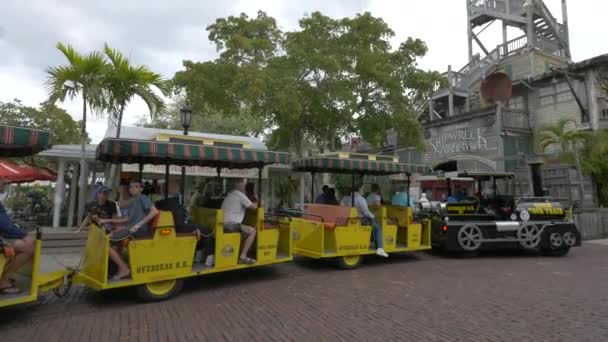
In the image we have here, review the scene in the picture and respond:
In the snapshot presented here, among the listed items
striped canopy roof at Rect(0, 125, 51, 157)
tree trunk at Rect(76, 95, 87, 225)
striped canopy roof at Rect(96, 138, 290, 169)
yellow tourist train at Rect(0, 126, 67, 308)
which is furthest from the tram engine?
tree trunk at Rect(76, 95, 87, 225)

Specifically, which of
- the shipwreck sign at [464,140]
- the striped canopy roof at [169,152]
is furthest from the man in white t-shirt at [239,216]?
the shipwreck sign at [464,140]

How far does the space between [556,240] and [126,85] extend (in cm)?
1142

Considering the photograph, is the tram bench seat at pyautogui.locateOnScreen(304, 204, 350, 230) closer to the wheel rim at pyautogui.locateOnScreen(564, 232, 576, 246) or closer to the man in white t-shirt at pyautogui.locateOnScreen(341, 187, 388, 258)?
the man in white t-shirt at pyautogui.locateOnScreen(341, 187, 388, 258)

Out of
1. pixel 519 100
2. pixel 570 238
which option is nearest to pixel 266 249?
pixel 570 238

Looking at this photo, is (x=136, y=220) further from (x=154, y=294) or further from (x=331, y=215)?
(x=331, y=215)

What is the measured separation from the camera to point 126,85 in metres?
9.25

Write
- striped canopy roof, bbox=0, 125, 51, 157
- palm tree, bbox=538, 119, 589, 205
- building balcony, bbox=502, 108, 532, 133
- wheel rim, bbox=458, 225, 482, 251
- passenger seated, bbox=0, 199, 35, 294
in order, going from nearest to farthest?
1. striped canopy roof, bbox=0, 125, 51, 157
2. passenger seated, bbox=0, 199, 35, 294
3. wheel rim, bbox=458, 225, 482, 251
4. palm tree, bbox=538, 119, 589, 205
5. building balcony, bbox=502, 108, 532, 133

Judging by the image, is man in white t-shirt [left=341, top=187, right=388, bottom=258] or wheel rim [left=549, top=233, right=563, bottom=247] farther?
wheel rim [left=549, top=233, right=563, bottom=247]

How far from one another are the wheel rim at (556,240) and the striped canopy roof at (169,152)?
726 centimetres

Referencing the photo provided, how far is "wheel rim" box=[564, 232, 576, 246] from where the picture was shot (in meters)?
9.27

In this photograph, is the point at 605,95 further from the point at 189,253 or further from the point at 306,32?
the point at 189,253

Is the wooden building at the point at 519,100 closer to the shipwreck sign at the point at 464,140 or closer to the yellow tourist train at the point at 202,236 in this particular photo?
the shipwreck sign at the point at 464,140

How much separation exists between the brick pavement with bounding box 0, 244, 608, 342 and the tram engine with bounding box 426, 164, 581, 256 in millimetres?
1635

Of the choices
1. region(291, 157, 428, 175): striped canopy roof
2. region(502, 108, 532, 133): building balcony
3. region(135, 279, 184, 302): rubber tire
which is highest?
region(502, 108, 532, 133): building balcony
